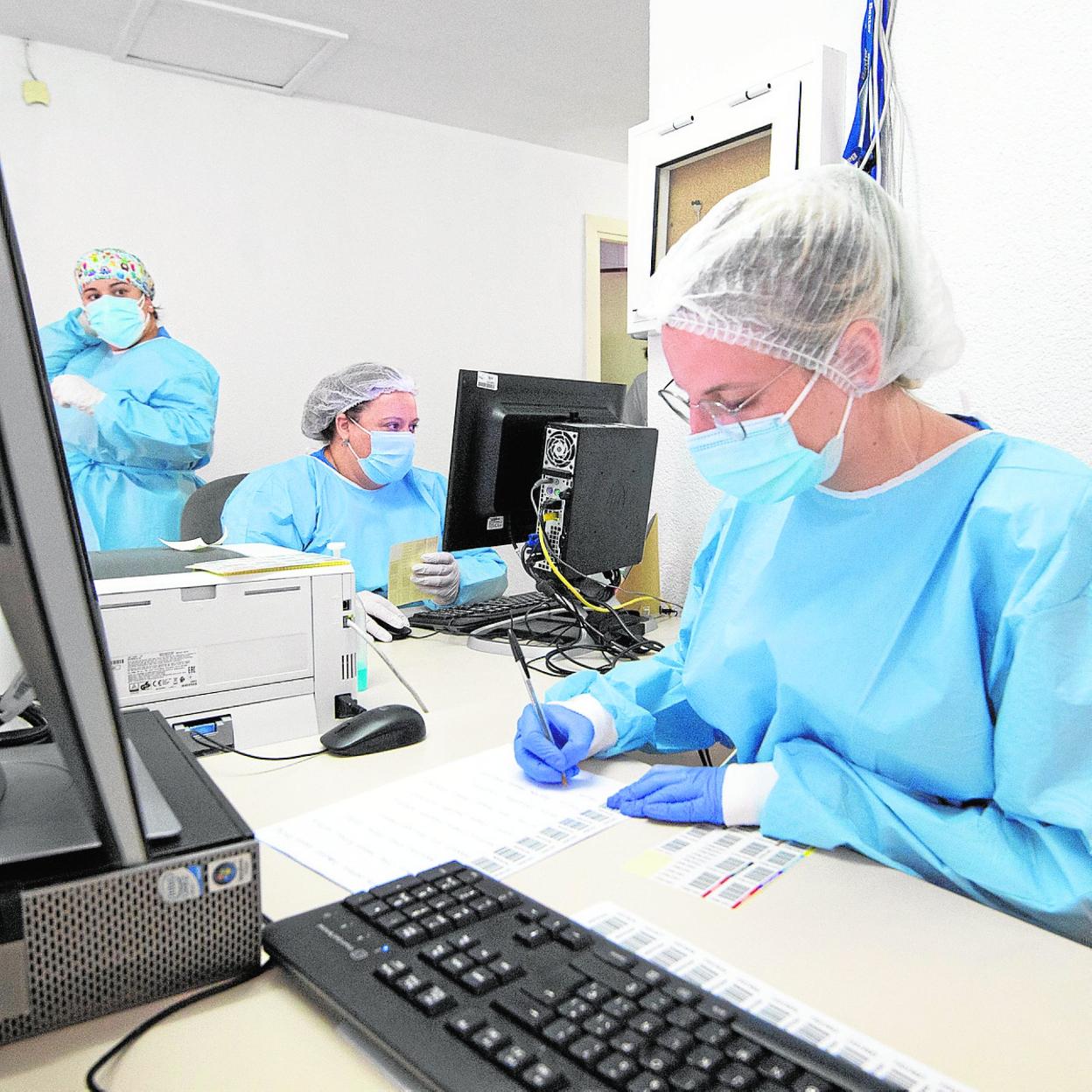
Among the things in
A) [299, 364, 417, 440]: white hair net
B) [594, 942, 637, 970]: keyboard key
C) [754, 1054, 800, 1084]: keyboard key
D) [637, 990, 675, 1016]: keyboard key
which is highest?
[299, 364, 417, 440]: white hair net

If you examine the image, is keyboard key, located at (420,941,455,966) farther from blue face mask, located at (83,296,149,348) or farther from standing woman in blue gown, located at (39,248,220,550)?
blue face mask, located at (83,296,149,348)

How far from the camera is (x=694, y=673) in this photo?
1076 mm

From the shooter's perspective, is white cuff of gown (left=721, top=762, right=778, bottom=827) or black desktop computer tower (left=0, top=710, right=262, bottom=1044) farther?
white cuff of gown (left=721, top=762, right=778, bottom=827)

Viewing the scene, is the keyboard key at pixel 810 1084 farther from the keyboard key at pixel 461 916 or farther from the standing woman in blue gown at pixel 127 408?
the standing woman in blue gown at pixel 127 408

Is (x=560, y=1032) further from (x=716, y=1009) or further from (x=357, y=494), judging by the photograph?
(x=357, y=494)

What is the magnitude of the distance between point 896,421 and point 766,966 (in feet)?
1.94

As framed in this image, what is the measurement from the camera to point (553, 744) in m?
1.00

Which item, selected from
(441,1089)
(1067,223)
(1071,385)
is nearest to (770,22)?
(1067,223)

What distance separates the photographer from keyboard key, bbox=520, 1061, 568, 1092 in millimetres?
466

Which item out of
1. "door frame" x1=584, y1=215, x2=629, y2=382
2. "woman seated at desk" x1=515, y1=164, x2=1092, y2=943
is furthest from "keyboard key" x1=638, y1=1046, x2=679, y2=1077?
"door frame" x1=584, y1=215, x2=629, y2=382

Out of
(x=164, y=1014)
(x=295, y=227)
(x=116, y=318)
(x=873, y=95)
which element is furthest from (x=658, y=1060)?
(x=295, y=227)

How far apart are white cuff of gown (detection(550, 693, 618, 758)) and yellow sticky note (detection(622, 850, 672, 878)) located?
225 millimetres

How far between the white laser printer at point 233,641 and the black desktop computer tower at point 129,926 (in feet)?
1.65

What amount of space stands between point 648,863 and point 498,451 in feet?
3.56
